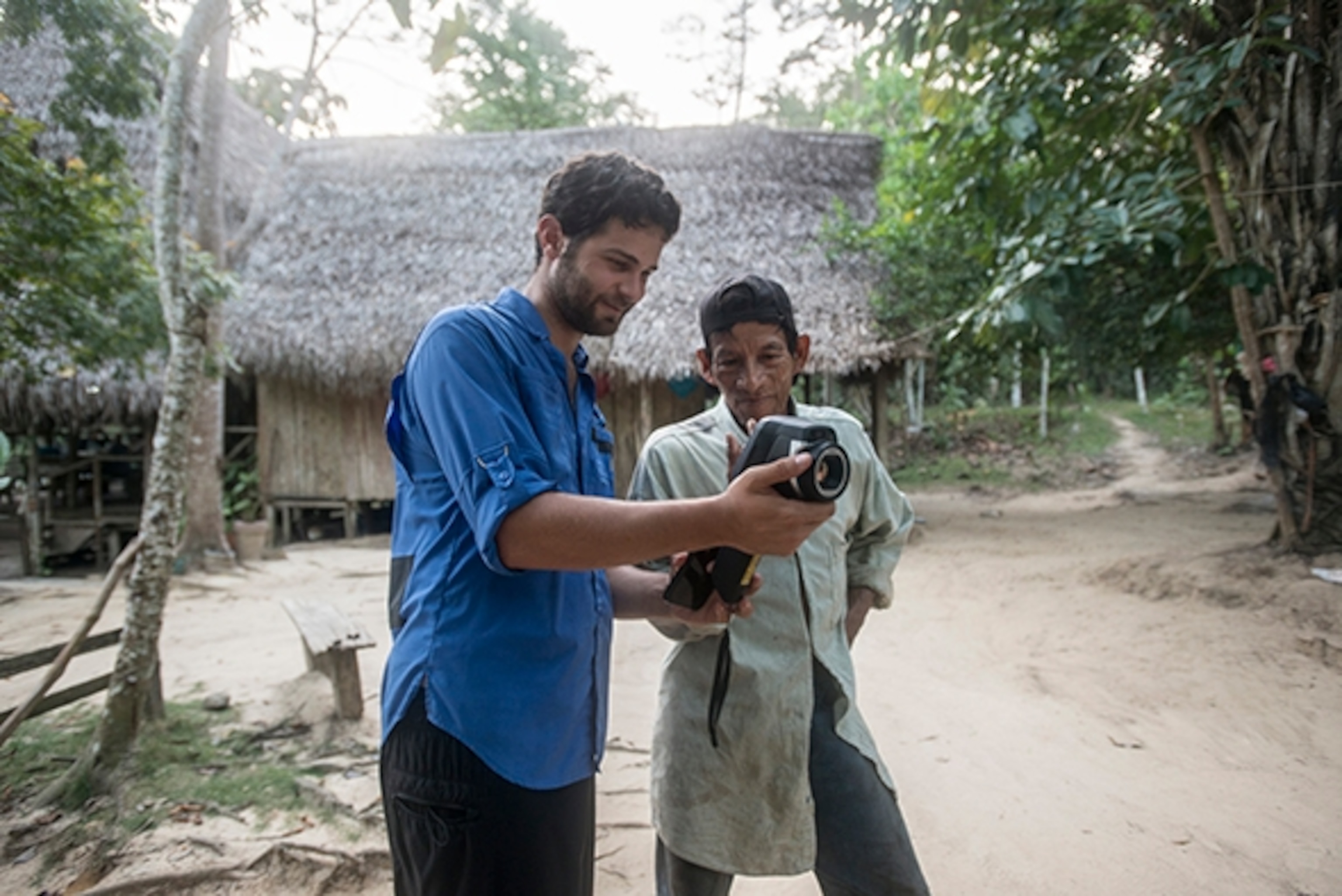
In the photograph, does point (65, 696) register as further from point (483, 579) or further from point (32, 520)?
point (32, 520)

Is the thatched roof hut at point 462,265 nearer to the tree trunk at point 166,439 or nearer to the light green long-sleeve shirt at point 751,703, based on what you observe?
the tree trunk at point 166,439

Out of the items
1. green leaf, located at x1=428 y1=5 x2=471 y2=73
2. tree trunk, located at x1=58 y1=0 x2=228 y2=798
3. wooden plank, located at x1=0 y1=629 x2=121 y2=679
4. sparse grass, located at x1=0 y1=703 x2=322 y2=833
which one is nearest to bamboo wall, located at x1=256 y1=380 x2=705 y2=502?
sparse grass, located at x1=0 y1=703 x2=322 y2=833

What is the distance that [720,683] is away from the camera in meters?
1.56

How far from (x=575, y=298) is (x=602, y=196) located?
173mm

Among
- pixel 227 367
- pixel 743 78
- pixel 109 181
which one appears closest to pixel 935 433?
pixel 743 78

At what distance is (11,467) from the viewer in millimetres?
8742

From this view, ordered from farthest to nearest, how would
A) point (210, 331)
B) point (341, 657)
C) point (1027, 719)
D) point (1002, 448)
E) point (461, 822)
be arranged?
point (1002, 448), point (210, 331), point (1027, 719), point (341, 657), point (461, 822)

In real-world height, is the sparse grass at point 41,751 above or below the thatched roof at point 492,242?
below

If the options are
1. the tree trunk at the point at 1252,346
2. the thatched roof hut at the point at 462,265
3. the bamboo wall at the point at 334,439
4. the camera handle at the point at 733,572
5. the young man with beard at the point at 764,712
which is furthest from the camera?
the bamboo wall at the point at 334,439

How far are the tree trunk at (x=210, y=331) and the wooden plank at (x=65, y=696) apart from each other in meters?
4.88

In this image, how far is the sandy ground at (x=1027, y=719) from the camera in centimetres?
250

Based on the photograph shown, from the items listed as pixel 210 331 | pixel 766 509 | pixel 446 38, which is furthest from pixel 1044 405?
pixel 766 509

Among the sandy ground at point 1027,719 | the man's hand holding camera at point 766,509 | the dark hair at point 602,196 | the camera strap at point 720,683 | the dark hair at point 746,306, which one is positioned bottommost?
the sandy ground at point 1027,719

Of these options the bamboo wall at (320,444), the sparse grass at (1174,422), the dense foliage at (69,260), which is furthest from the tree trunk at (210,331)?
the sparse grass at (1174,422)
